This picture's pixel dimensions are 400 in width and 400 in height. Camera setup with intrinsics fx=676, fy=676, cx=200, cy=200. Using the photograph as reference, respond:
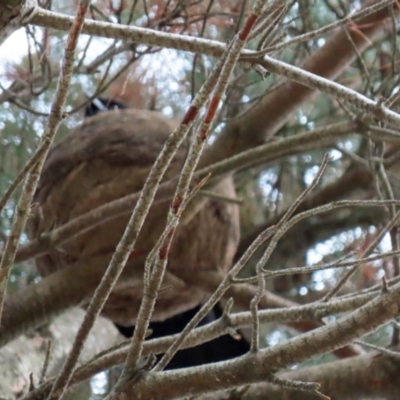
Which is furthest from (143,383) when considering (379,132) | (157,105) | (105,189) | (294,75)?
(157,105)

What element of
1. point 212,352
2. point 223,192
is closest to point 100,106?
point 223,192

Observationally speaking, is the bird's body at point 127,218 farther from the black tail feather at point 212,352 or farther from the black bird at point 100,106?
the black bird at point 100,106

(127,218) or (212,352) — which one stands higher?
(127,218)

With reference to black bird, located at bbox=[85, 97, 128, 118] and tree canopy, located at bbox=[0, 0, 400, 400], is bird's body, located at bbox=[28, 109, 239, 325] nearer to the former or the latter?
tree canopy, located at bbox=[0, 0, 400, 400]

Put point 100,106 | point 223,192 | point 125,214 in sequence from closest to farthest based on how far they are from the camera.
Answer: point 125,214
point 223,192
point 100,106

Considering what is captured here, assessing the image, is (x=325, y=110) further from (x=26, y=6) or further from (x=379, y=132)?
(x=26, y=6)

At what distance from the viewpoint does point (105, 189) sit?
1323 mm

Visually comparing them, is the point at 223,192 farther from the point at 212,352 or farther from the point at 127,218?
the point at 212,352

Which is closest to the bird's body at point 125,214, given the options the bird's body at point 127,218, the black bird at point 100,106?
the bird's body at point 127,218

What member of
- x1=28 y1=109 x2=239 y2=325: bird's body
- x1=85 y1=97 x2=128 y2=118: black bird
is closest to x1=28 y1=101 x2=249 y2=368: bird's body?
x1=28 y1=109 x2=239 y2=325: bird's body

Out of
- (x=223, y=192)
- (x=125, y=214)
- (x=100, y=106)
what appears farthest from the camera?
(x=100, y=106)

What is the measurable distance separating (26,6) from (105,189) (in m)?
0.74

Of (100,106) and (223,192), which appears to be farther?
(100,106)

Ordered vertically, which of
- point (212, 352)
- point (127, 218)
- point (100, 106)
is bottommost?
point (212, 352)
